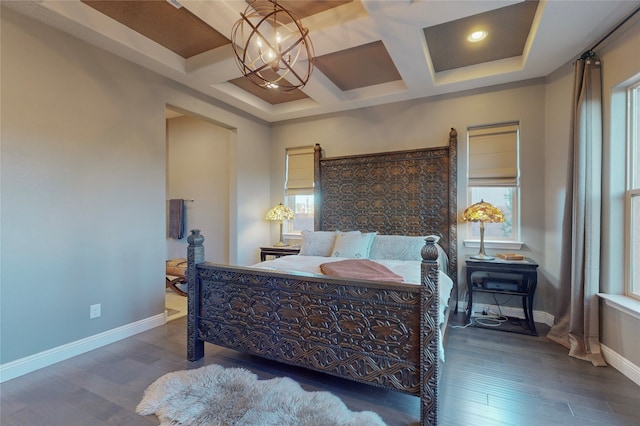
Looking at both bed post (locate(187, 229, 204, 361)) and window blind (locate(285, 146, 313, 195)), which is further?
window blind (locate(285, 146, 313, 195))

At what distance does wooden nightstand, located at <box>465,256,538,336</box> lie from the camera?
294 centimetres

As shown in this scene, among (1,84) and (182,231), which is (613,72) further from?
(182,231)

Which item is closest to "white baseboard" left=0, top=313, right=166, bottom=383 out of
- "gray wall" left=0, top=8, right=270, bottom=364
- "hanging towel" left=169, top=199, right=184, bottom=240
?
"gray wall" left=0, top=8, right=270, bottom=364

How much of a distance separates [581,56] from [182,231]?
229 inches

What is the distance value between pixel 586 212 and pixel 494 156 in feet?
4.09

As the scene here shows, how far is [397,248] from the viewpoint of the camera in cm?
331

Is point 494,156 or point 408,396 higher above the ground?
point 494,156

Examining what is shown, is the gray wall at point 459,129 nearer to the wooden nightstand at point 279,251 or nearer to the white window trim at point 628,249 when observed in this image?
the white window trim at point 628,249

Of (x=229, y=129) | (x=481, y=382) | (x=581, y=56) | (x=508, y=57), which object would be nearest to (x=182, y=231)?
(x=229, y=129)

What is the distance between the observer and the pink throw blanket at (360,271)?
226cm

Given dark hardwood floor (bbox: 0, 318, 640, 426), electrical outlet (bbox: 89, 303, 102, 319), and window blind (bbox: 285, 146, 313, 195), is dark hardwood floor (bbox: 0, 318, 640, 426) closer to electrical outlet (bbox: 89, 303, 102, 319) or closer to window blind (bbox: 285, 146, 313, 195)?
electrical outlet (bbox: 89, 303, 102, 319)

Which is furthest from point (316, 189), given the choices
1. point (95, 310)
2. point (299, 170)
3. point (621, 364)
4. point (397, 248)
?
point (621, 364)

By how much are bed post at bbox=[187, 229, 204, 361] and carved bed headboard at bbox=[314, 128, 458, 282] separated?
222 centimetres

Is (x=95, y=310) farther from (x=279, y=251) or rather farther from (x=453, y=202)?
(x=453, y=202)
